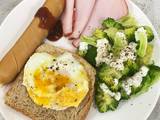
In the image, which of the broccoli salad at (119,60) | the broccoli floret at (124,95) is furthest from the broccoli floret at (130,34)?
the broccoli floret at (124,95)

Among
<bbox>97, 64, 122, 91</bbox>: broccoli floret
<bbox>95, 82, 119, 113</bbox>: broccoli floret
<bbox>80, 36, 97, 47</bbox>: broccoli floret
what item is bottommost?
<bbox>95, 82, 119, 113</bbox>: broccoli floret

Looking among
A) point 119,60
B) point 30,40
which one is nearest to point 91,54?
point 119,60

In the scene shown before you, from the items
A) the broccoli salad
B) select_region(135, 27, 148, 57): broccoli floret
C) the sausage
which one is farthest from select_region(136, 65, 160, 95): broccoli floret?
the sausage

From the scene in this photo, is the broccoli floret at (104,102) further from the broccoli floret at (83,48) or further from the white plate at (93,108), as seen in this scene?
Answer: the broccoli floret at (83,48)

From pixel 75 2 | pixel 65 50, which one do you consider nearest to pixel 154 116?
pixel 65 50

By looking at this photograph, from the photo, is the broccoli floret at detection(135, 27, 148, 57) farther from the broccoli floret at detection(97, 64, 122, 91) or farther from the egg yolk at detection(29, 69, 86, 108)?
the egg yolk at detection(29, 69, 86, 108)

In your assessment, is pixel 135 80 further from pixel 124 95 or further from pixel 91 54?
pixel 91 54

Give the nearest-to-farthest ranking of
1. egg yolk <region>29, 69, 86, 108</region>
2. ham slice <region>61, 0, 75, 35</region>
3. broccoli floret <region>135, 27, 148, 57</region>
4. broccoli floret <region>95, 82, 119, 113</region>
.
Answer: egg yolk <region>29, 69, 86, 108</region> < broccoli floret <region>95, 82, 119, 113</region> < broccoli floret <region>135, 27, 148, 57</region> < ham slice <region>61, 0, 75, 35</region>
